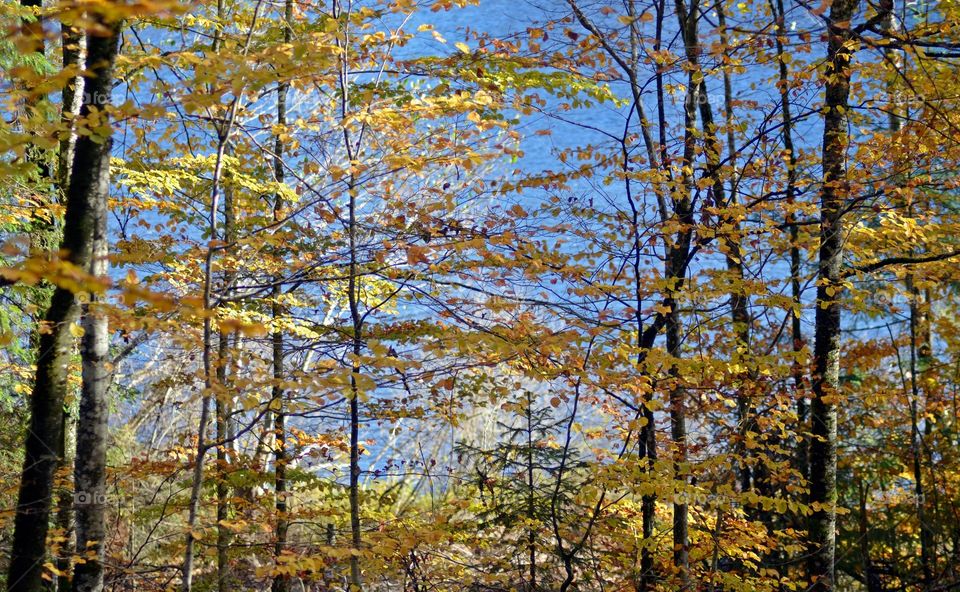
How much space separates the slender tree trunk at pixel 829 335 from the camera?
22.0 ft

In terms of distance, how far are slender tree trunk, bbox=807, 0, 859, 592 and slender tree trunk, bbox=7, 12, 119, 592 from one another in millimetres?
5627

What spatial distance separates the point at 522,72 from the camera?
871cm

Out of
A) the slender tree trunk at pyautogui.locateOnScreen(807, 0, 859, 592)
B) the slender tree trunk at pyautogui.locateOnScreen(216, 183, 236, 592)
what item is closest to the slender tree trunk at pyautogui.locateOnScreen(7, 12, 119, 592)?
the slender tree trunk at pyautogui.locateOnScreen(216, 183, 236, 592)

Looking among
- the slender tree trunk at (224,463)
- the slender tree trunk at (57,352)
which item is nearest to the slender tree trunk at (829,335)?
the slender tree trunk at (224,463)

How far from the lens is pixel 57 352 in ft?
A: 16.0

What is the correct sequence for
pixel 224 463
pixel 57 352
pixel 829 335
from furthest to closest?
1. pixel 224 463
2. pixel 829 335
3. pixel 57 352

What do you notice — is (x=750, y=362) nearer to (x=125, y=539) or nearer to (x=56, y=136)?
(x=56, y=136)

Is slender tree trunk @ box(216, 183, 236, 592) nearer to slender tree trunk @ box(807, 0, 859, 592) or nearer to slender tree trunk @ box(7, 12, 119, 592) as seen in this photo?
slender tree trunk @ box(7, 12, 119, 592)

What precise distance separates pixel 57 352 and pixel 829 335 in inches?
254

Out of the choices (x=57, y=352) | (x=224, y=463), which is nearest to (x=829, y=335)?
(x=224, y=463)

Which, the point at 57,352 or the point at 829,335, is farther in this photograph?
the point at 829,335

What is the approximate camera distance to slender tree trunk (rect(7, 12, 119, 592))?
4.21m

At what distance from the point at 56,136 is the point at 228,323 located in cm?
239

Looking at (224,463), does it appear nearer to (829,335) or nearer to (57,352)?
(57,352)
